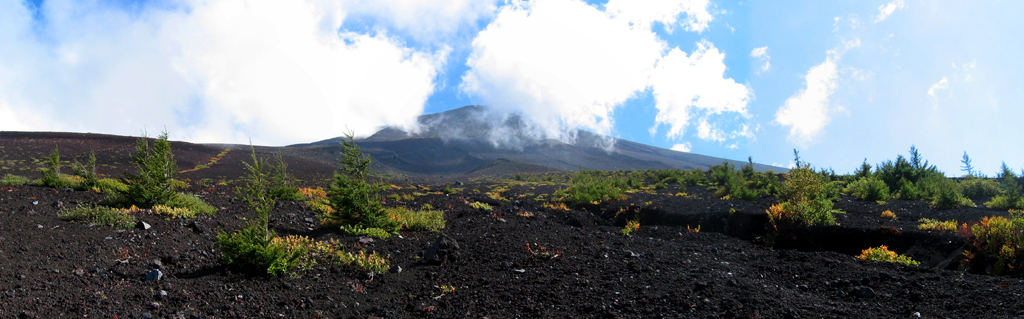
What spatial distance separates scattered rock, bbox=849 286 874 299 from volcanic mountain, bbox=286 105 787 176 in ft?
213

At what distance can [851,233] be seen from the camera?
8703 mm

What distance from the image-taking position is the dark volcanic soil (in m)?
4.41

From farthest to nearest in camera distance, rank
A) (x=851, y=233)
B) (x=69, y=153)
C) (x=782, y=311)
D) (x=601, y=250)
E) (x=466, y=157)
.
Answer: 1. (x=466, y=157)
2. (x=69, y=153)
3. (x=851, y=233)
4. (x=601, y=250)
5. (x=782, y=311)

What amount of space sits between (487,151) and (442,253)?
4710 inches

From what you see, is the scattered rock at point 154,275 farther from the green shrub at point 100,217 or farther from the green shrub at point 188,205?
the green shrub at point 188,205

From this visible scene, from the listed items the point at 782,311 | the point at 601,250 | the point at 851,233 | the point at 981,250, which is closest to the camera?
the point at 782,311

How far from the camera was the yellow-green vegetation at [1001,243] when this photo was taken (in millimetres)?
5828

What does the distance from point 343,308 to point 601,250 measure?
445cm

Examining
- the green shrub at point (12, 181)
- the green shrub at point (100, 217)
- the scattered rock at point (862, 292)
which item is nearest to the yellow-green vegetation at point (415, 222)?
the green shrub at point (100, 217)

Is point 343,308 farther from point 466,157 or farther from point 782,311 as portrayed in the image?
point 466,157

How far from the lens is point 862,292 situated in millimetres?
5039

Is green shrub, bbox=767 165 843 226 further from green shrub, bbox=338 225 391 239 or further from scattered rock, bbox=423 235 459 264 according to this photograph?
green shrub, bbox=338 225 391 239

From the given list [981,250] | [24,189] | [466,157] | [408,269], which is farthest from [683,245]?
[466,157]

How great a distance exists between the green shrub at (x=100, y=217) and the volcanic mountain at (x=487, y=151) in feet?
206
